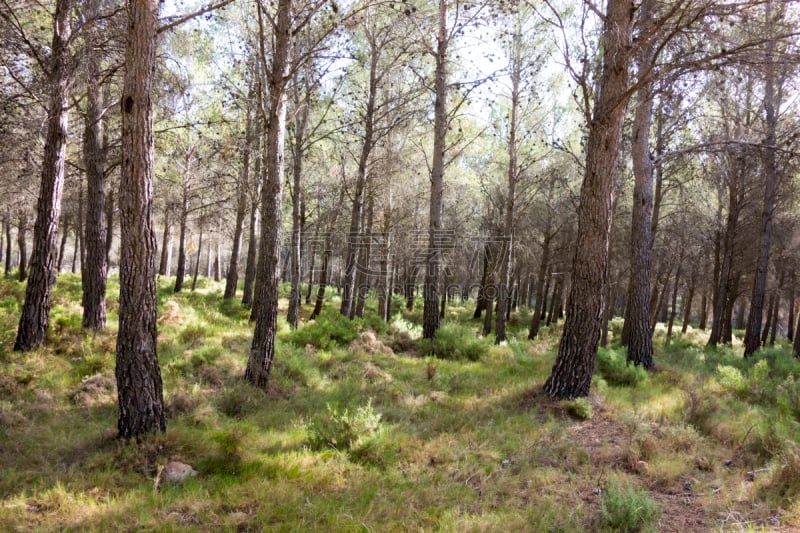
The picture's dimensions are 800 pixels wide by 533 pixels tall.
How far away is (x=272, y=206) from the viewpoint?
6.70 m

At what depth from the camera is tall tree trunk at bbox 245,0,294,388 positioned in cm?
650

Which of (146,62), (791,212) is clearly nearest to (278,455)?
(146,62)

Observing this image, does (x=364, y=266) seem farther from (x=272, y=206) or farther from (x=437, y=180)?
(x=272, y=206)

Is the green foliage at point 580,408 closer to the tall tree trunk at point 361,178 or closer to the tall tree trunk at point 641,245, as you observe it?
the tall tree trunk at point 641,245

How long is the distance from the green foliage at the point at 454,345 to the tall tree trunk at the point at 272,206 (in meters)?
4.16

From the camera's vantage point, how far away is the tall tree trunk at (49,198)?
710 cm

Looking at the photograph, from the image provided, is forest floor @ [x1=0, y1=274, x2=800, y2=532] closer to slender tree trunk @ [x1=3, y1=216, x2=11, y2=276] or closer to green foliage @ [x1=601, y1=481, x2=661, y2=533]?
green foliage @ [x1=601, y1=481, x2=661, y2=533]

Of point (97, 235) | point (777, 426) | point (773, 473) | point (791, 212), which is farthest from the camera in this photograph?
point (791, 212)

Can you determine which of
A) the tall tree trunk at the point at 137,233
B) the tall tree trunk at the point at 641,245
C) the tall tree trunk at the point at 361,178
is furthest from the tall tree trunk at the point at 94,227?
the tall tree trunk at the point at 641,245

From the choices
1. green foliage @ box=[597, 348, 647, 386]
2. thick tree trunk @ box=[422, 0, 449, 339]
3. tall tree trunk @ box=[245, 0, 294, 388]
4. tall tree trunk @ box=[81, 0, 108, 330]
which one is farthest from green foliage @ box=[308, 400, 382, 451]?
tall tree trunk @ box=[81, 0, 108, 330]

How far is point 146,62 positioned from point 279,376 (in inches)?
192

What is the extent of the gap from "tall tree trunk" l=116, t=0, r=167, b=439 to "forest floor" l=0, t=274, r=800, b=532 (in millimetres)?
491

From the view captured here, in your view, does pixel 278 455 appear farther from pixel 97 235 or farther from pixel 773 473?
pixel 97 235

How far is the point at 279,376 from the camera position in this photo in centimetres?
721
